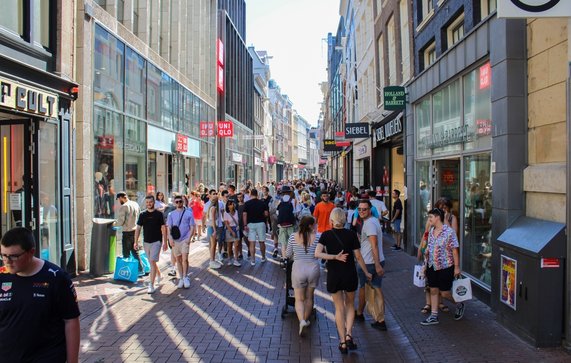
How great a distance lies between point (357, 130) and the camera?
66.9 ft

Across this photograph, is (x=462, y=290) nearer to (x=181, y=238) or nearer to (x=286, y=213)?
(x=181, y=238)

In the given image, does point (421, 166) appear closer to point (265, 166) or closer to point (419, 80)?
point (419, 80)

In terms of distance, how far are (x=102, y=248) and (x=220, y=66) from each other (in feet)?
70.7

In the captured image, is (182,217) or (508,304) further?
(182,217)

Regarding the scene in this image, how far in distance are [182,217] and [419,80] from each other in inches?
266

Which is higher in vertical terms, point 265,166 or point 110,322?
point 265,166

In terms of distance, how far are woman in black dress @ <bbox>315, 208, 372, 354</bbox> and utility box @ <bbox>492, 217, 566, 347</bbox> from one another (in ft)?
6.49

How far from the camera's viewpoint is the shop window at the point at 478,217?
7809 millimetres

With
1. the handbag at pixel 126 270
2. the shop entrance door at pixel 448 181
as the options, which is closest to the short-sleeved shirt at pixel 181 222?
the handbag at pixel 126 270

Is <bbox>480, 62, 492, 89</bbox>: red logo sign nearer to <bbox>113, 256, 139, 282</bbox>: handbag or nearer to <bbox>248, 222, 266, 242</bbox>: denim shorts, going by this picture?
<bbox>248, 222, 266, 242</bbox>: denim shorts

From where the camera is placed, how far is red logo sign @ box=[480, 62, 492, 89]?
753cm

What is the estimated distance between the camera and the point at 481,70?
25.7 ft

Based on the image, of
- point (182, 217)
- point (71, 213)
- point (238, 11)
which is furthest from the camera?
point (238, 11)

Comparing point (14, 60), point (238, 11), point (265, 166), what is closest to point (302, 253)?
point (14, 60)
